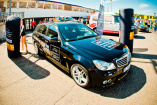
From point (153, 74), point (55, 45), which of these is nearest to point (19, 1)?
point (55, 45)

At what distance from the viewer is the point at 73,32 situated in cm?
360

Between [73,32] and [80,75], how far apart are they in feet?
5.10

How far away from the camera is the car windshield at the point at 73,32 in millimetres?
3383

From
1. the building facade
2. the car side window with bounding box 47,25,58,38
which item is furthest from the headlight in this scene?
the building facade

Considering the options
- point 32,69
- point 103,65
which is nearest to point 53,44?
point 32,69

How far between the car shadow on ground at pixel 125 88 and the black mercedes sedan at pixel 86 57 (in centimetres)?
30

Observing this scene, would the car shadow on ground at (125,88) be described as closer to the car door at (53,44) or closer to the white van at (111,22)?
the car door at (53,44)

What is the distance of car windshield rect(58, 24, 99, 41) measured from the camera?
3.38m

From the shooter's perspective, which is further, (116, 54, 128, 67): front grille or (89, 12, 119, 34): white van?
(89, 12, 119, 34): white van

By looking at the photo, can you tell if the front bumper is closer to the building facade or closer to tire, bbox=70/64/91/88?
tire, bbox=70/64/91/88

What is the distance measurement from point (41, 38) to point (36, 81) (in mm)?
1904

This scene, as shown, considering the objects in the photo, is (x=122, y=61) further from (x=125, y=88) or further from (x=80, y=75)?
(x=80, y=75)

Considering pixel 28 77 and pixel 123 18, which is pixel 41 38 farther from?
pixel 123 18

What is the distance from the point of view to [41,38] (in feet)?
14.4
